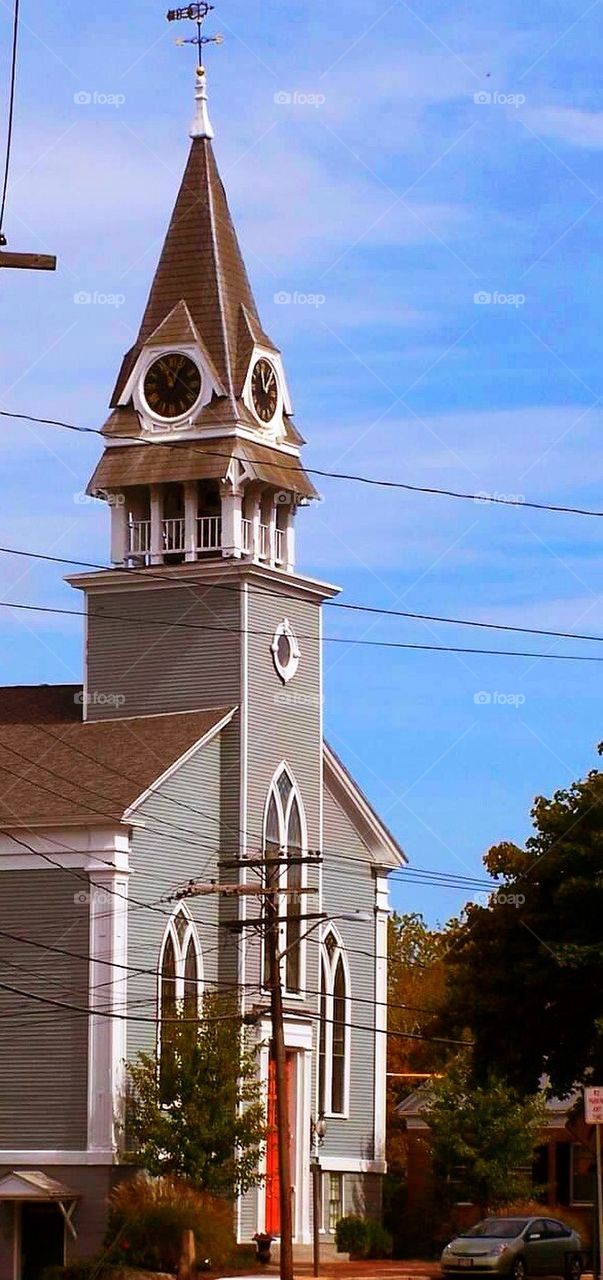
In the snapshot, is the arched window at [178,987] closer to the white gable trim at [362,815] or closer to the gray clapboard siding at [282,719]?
the gray clapboard siding at [282,719]

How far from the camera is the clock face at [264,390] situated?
62250 mm

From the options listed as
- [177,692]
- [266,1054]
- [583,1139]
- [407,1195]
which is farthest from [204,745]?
[407,1195]

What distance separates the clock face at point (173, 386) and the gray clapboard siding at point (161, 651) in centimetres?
423

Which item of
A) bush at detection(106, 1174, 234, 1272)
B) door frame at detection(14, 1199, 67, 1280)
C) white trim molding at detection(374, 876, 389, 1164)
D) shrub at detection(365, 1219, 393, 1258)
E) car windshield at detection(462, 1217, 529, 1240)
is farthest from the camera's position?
white trim molding at detection(374, 876, 389, 1164)

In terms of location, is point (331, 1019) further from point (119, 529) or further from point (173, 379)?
point (173, 379)

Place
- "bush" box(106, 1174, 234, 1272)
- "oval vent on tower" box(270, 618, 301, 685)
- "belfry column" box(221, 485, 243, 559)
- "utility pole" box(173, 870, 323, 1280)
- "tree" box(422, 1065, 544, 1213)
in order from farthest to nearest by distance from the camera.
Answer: "tree" box(422, 1065, 544, 1213)
"oval vent on tower" box(270, 618, 301, 685)
"belfry column" box(221, 485, 243, 559)
"bush" box(106, 1174, 234, 1272)
"utility pole" box(173, 870, 323, 1280)

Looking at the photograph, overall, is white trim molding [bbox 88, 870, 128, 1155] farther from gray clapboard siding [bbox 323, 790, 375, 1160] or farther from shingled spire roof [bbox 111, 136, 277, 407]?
shingled spire roof [bbox 111, 136, 277, 407]

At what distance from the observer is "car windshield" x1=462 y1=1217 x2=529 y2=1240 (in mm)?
49969

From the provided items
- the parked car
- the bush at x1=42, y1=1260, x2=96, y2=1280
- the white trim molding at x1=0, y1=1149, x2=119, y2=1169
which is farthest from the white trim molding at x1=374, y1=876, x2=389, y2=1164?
the bush at x1=42, y1=1260, x2=96, y2=1280

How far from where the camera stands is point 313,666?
63.8 m

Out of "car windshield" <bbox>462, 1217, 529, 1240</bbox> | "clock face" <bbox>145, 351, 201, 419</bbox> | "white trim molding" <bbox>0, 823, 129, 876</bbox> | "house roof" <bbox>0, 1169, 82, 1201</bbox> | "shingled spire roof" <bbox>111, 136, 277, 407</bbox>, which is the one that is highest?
"shingled spire roof" <bbox>111, 136, 277, 407</bbox>

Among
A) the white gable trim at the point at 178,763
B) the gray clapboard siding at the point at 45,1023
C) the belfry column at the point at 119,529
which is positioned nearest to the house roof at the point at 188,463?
the belfry column at the point at 119,529

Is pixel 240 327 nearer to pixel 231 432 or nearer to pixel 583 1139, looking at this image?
pixel 231 432

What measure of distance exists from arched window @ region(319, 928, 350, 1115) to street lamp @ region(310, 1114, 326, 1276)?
92 cm
